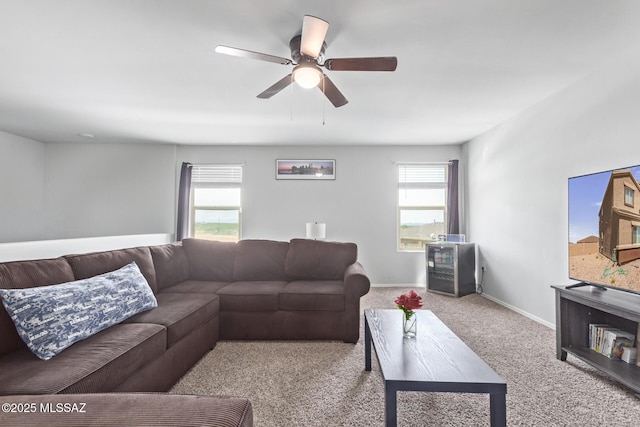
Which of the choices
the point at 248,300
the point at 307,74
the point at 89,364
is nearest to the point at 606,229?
the point at 307,74

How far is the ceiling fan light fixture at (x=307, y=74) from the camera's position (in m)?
1.98

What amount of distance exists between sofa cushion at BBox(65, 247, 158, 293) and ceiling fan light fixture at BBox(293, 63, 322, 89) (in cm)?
203

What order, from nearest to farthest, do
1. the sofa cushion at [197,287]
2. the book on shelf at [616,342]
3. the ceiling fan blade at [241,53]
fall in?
the ceiling fan blade at [241,53] < the book on shelf at [616,342] < the sofa cushion at [197,287]

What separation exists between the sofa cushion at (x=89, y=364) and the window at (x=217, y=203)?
3302 millimetres

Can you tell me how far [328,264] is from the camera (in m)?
3.24

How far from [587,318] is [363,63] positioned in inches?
105

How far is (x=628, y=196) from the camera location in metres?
1.99

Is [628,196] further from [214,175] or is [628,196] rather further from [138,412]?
[214,175]

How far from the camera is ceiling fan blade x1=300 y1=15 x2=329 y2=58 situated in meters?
1.61

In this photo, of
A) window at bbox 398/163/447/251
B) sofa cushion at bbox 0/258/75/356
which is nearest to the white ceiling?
window at bbox 398/163/447/251

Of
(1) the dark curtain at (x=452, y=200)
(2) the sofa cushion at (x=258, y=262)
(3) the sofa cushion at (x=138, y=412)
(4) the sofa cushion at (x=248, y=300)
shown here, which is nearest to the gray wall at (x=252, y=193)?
(1) the dark curtain at (x=452, y=200)

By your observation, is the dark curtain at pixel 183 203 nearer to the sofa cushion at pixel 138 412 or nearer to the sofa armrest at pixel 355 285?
the sofa armrest at pixel 355 285

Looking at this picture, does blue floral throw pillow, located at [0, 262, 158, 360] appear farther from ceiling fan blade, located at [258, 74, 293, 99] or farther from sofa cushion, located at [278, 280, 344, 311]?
ceiling fan blade, located at [258, 74, 293, 99]

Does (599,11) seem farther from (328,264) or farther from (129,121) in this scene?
(129,121)
